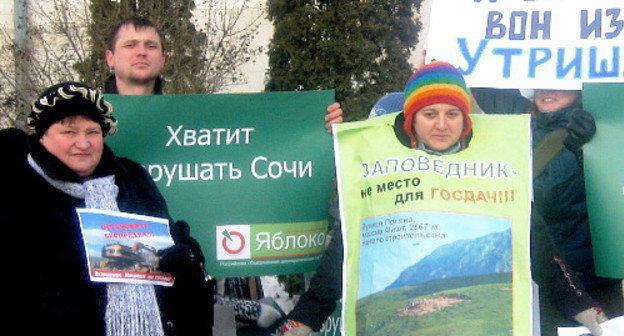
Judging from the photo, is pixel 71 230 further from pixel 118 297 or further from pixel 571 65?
pixel 571 65

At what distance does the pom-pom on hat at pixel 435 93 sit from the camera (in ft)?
11.1

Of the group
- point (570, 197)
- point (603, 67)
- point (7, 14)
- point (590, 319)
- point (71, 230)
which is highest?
point (7, 14)

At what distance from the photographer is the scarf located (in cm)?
320

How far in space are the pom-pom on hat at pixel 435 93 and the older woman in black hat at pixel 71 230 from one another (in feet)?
3.23

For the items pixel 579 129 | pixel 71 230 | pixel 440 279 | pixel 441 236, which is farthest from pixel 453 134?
pixel 71 230

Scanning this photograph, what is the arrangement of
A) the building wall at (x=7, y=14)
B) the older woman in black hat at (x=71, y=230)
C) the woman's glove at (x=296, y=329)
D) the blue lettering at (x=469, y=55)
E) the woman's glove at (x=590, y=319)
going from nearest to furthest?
the older woman in black hat at (x=71, y=230) < the woman's glove at (x=590, y=319) < the woman's glove at (x=296, y=329) < the blue lettering at (x=469, y=55) < the building wall at (x=7, y=14)

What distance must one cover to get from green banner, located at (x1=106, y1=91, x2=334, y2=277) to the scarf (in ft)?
2.70

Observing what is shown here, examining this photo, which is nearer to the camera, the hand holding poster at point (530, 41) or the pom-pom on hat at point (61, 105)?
the pom-pom on hat at point (61, 105)

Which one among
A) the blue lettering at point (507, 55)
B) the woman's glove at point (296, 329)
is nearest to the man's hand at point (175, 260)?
the woman's glove at point (296, 329)

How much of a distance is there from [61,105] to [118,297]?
0.70 meters

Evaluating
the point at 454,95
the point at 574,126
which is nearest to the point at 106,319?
the point at 454,95

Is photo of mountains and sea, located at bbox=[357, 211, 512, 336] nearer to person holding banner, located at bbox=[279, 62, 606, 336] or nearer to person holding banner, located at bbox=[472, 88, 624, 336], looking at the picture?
person holding banner, located at bbox=[279, 62, 606, 336]

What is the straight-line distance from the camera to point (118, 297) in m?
3.22

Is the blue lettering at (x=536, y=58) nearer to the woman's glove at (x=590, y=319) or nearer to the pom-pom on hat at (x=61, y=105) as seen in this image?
the woman's glove at (x=590, y=319)
